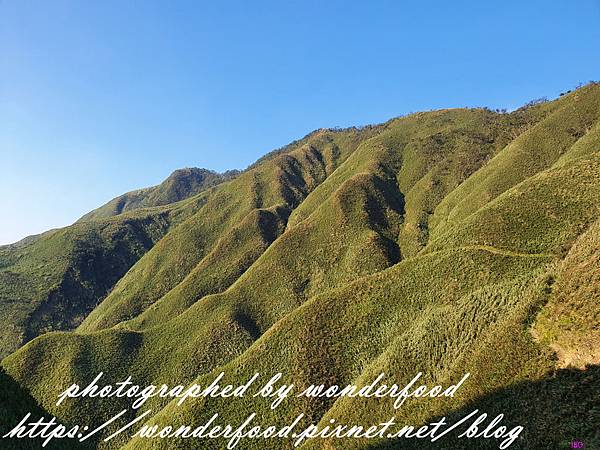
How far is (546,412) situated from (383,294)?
2887 centimetres

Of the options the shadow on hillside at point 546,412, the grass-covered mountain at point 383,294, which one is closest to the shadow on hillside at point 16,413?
the grass-covered mountain at point 383,294

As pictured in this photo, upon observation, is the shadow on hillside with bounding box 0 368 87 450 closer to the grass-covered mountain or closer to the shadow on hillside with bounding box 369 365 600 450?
the grass-covered mountain

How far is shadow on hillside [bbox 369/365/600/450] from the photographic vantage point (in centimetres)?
2025

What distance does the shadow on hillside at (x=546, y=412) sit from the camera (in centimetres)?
2025

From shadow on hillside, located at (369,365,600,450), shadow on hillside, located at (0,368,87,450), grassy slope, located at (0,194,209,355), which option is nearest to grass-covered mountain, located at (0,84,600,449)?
shadow on hillside, located at (369,365,600,450)

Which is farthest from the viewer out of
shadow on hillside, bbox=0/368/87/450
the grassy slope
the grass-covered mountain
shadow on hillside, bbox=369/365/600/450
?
the grassy slope

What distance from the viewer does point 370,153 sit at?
162000mm

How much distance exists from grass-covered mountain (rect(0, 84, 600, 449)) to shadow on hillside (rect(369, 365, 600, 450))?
3.8 inches

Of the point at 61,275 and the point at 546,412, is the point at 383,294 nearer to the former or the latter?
the point at 546,412

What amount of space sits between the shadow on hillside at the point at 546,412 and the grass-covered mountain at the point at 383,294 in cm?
10

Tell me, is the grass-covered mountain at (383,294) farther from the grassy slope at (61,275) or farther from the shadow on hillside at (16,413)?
the shadow on hillside at (16,413)

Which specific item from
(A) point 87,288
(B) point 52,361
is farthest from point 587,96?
(A) point 87,288

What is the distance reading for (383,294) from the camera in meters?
50.9

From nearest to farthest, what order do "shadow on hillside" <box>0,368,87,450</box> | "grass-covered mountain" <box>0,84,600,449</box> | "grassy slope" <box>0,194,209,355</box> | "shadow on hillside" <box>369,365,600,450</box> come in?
"shadow on hillside" <box>0,368,87,450</box>
"shadow on hillside" <box>369,365,600,450</box>
"grass-covered mountain" <box>0,84,600,449</box>
"grassy slope" <box>0,194,209,355</box>
